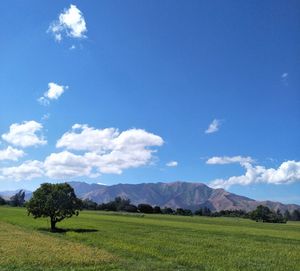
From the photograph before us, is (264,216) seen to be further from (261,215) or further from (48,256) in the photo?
(48,256)

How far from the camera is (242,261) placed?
33.1 metres

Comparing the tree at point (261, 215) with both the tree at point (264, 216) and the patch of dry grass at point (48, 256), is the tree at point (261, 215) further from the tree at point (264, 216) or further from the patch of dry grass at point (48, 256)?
the patch of dry grass at point (48, 256)

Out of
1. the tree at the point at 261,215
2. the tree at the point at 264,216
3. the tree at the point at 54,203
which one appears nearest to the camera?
the tree at the point at 54,203

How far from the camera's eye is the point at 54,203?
66688 mm

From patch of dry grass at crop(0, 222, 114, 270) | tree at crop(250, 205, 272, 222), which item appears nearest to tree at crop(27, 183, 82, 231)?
patch of dry grass at crop(0, 222, 114, 270)

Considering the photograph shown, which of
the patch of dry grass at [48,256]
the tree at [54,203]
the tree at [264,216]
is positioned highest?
the tree at [264,216]

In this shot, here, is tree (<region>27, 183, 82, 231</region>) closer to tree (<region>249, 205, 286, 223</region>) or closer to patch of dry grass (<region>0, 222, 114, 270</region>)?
patch of dry grass (<region>0, 222, 114, 270</region>)

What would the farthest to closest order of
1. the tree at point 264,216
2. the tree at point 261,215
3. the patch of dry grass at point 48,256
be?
1. the tree at point 261,215
2. the tree at point 264,216
3. the patch of dry grass at point 48,256

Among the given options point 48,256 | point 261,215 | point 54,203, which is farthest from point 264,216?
point 48,256

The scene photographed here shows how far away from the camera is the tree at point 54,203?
67.0m

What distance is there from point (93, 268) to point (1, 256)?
770cm

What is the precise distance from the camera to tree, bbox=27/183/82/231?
66969 mm

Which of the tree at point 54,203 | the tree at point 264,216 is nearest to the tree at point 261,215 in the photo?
the tree at point 264,216

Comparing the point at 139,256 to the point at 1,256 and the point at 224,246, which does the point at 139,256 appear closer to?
the point at 1,256
